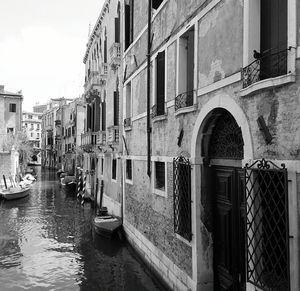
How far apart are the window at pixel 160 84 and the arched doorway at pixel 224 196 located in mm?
2010

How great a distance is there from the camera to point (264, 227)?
3885mm

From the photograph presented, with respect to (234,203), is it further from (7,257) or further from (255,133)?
(7,257)

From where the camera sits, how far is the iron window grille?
221 inches

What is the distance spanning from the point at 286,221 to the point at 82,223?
11.0 m

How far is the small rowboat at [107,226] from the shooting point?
1036cm

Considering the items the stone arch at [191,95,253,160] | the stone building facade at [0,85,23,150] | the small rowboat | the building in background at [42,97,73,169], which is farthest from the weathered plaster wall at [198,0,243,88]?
the building in background at [42,97,73,169]

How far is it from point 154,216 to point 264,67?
451 centimetres

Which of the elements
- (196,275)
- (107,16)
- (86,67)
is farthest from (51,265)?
(86,67)

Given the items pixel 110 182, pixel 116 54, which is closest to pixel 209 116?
pixel 116 54

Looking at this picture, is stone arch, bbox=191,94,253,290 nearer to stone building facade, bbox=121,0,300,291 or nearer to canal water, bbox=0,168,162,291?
stone building facade, bbox=121,0,300,291

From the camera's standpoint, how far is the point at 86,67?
22.1 m

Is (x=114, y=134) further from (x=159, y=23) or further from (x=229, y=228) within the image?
(x=229, y=228)

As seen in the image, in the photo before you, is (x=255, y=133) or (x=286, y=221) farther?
(x=255, y=133)

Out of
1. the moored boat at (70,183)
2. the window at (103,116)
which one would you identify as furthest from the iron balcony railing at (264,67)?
the moored boat at (70,183)
